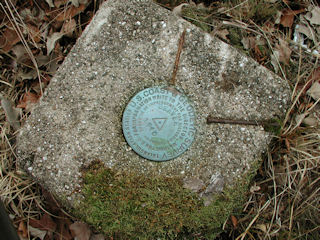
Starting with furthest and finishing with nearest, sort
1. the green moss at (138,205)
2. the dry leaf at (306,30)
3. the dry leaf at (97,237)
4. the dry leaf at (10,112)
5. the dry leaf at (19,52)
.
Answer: the dry leaf at (306,30) < the dry leaf at (19,52) < the dry leaf at (10,112) < the dry leaf at (97,237) < the green moss at (138,205)

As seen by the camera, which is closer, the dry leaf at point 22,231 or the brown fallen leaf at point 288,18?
the dry leaf at point 22,231

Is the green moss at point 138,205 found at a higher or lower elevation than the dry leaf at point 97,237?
higher

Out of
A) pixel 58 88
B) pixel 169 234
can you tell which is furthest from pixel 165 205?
pixel 58 88

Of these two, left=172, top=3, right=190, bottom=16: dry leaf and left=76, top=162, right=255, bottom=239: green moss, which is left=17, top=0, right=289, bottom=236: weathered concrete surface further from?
left=172, top=3, right=190, bottom=16: dry leaf

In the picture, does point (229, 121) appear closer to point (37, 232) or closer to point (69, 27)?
point (69, 27)

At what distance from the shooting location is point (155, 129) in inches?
80.5

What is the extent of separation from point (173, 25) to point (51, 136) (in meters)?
1.13

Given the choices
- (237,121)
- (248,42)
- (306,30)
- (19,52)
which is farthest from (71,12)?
(306,30)

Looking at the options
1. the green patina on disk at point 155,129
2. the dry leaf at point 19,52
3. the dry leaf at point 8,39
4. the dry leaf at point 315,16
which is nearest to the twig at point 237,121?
the green patina on disk at point 155,129

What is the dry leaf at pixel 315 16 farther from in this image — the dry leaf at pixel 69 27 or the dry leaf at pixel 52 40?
the dry leaf at pixel 52 40

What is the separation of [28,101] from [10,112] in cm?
15

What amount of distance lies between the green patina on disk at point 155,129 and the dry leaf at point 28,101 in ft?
2.63

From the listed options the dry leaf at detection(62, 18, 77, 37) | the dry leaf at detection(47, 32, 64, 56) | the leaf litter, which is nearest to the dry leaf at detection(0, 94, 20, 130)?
the leaf litter

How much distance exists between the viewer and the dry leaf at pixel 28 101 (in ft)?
7.69
